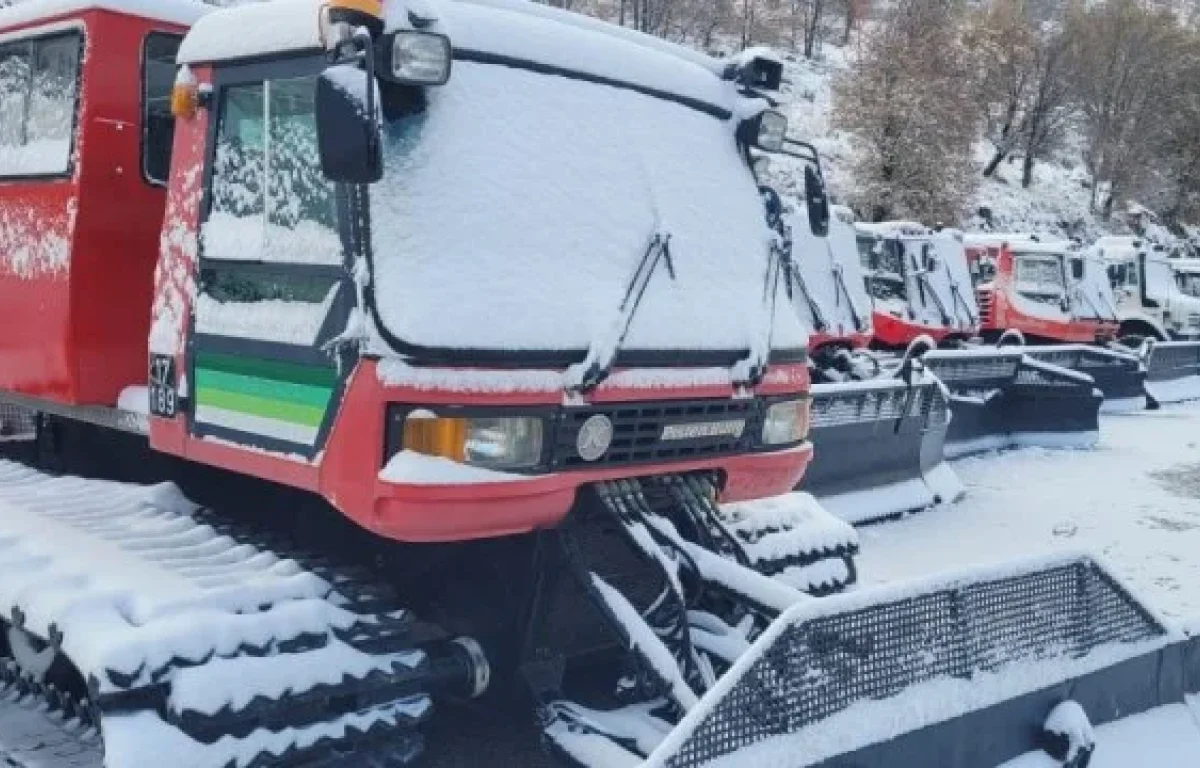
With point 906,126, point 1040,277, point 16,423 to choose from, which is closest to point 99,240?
point 16,423

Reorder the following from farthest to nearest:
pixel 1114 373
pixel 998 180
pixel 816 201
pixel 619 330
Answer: pixel 998 180
pixel 1114 373
pixel 816 201
pixel 619 330

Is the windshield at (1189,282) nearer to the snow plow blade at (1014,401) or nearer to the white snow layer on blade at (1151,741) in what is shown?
the snow plow blade at (1014,401)

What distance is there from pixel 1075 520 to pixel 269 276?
8.21 m

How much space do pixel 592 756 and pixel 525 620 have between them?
488 mm

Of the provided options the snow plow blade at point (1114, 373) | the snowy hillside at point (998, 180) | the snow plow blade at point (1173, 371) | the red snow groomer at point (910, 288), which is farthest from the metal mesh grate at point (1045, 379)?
the snowy hillside at point (998, 180)

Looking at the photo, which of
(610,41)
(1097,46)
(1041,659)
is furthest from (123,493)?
(1097,46)

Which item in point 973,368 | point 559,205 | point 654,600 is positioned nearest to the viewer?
point 559,205

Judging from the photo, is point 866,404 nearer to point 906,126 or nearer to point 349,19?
point 349,19

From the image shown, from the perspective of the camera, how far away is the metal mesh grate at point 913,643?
354cm

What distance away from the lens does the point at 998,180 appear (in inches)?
1980

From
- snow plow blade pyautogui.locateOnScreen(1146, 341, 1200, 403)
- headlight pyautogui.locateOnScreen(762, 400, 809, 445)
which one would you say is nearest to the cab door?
headlight pyautogui.locateOnScreen(762, 400, 809, 445)

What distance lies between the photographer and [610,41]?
450 cm

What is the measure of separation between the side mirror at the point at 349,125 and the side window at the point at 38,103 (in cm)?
177

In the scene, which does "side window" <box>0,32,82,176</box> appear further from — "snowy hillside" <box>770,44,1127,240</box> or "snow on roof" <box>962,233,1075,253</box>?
"snowy hillside" <box>770,44,1127,240</box>
